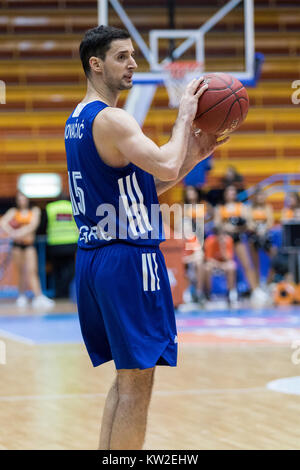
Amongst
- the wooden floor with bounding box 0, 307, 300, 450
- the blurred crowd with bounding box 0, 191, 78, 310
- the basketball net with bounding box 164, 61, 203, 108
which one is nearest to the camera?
the wooden floor with bounding box 0, 307, 300, 450

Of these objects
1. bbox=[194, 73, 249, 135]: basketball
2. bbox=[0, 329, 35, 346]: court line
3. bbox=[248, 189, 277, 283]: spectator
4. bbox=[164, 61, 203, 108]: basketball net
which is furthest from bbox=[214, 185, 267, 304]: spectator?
bbox=[194, 73, 249, 135]: basketball

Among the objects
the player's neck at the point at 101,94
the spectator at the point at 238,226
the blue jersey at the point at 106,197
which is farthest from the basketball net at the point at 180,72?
the blue jersey at the point at 106,197

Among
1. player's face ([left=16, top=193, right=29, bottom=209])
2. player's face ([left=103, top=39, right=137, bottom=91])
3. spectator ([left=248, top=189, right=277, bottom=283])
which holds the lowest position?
spectator ([left=248, top=189, right=277, bottom=283])

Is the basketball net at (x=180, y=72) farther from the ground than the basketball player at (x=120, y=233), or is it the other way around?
the basketball net at (x=180, y=72)

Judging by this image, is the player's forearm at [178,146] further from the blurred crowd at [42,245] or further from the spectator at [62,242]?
the spectator at [62,242]

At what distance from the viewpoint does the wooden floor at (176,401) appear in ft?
12.0

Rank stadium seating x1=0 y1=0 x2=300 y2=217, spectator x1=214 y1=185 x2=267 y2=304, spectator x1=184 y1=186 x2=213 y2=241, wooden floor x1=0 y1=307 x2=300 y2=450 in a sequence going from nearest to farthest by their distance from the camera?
wooden floor x1=0 y1=307 x2=300 y2=450, spectator x1=184 y1=186 x2=213 y2=241, spectator x1=214 y1=185 x2=267 y2=304, stadium seating x1=0 y1=0 x2=300 y2=217

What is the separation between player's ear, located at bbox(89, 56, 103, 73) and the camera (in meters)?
2.70

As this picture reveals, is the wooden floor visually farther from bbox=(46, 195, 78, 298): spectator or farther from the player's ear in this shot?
bbox=(46, 195, 78, 298): spectator

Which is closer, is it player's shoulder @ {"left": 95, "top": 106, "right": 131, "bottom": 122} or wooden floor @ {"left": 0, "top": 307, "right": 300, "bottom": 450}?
player's shoulder @ {"left": 95, "top": 106, "right": 131, "bottom": 122}

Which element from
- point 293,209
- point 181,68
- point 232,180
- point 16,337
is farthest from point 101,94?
point 232,180

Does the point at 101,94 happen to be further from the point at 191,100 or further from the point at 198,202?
the point at 198,202

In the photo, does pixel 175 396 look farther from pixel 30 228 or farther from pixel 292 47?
pixel 292 47

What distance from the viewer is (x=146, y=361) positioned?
2.57m
